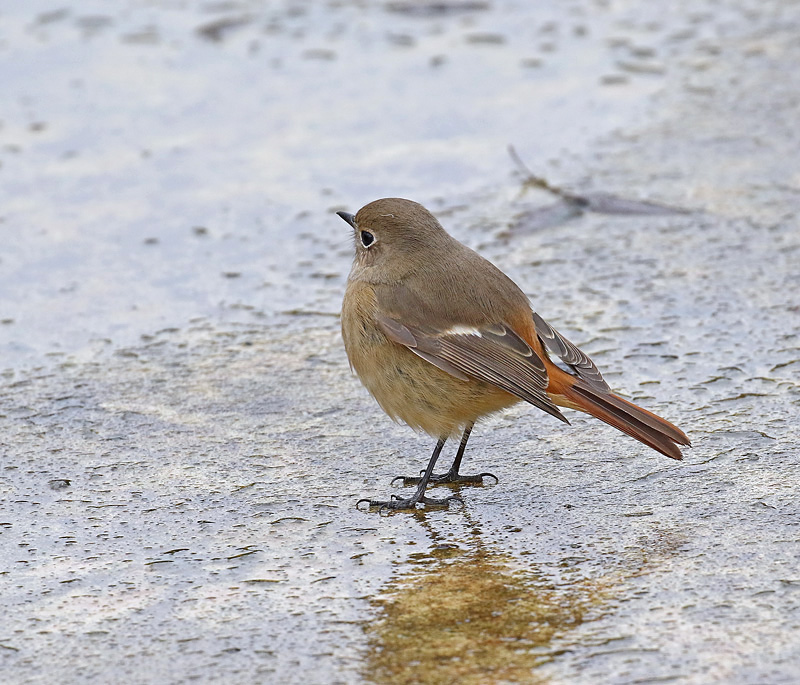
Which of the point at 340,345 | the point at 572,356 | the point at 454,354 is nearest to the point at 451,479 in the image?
the point at 454,354

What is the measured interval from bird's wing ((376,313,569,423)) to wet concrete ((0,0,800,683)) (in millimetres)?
331

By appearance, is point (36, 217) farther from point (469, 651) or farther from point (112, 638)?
point (469, 651)

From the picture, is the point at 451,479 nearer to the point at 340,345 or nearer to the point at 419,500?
the point at 419,500

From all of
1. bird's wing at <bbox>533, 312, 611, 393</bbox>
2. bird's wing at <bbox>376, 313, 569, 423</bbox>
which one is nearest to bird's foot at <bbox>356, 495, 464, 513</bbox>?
bird's wing at <bbox>376, 313, 569, 423</bbox>

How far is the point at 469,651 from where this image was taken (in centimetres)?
284

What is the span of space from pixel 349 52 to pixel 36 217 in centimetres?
315

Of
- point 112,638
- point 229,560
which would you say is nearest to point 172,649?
point 112,638

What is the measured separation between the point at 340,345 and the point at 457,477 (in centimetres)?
118

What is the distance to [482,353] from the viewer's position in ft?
13.2

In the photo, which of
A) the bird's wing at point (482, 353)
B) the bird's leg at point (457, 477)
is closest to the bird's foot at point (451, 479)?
the bird's leg at point (457, 477)

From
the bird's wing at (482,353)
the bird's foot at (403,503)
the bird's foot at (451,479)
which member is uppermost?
the bird's wing at (482,353)

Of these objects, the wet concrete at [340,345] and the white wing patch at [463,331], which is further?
the white wing patch at [463,331]

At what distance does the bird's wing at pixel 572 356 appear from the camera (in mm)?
3938

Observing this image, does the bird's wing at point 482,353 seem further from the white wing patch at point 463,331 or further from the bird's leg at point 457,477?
the bird's leg at point 457,477
